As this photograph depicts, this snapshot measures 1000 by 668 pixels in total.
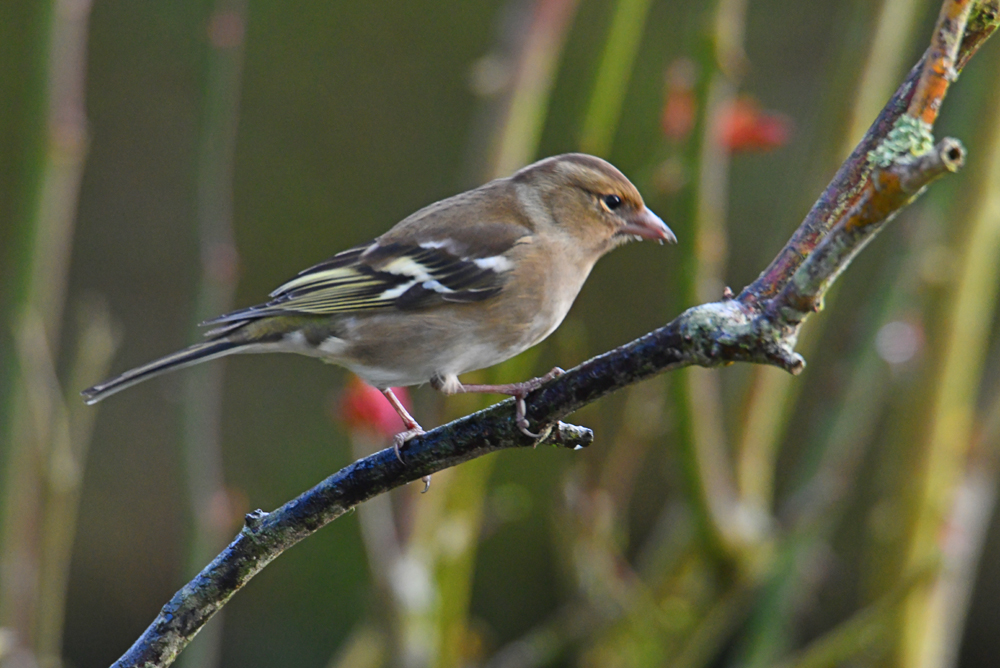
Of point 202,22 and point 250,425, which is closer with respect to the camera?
point 202,22

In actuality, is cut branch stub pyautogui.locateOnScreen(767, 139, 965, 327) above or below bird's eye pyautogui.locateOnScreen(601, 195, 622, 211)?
below

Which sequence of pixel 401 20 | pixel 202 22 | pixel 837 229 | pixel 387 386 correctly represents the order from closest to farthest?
pixel 837 229 < pixel 387 386 < pixel 202 22 < pixel 401 20

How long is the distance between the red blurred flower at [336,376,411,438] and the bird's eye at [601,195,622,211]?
792mm

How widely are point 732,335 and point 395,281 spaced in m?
1.62

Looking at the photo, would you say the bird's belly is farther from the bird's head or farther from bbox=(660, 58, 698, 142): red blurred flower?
bbox=(660, 58, 698, 142): red blurred flower

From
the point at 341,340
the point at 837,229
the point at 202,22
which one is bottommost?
the point at 837,229

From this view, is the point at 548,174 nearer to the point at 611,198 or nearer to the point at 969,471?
the point at 611,198

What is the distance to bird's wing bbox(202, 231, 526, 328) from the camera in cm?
251

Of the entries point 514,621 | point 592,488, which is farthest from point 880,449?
point 592,488

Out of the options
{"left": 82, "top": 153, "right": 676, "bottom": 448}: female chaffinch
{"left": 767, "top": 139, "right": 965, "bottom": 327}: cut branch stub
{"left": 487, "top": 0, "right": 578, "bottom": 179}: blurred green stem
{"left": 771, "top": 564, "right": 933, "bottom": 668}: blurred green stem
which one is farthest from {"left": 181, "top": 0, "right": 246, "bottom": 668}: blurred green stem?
{"left": 767, "top": 139, "right": 965, "bottom": 327}: cut branch stub

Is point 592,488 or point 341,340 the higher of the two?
point 341,340

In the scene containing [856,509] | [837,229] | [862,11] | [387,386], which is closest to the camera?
[837,229]

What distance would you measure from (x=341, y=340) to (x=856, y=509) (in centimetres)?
359

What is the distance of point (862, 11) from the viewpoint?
3053 millimetres
